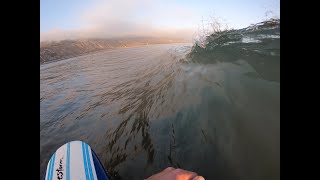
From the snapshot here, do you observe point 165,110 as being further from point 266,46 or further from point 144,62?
point 266,46

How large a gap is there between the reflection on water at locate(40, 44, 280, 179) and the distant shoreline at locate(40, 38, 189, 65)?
0.25m

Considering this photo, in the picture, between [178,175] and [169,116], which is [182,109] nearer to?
[169,116]

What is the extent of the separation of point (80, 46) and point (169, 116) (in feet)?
5.42

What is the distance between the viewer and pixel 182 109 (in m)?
2.95

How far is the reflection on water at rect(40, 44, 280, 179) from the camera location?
8.61 ft

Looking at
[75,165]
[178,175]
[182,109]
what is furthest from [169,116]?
[75,165]

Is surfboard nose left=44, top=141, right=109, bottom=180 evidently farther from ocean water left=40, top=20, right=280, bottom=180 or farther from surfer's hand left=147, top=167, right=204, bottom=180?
surfer's hand left=147, top=167, right=204, bottom=180

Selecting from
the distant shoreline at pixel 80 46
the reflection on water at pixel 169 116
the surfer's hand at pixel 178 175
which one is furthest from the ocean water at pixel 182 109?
the surfer's hand at pixel 178 175

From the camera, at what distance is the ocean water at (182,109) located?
8.64 ft

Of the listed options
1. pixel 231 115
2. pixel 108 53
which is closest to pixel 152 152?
pixel 231 115

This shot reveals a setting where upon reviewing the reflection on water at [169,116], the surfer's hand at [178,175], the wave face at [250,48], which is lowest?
the surfer's hand at [178,175]

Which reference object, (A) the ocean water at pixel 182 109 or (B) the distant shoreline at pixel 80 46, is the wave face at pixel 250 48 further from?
(B) the distant shoreline at pixel 80 46

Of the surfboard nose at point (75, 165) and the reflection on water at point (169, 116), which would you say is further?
the reflection on water at point (169, 116)
